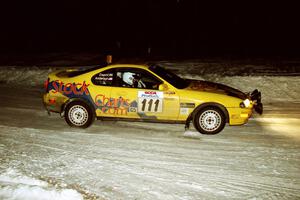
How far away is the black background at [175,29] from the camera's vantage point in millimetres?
24219

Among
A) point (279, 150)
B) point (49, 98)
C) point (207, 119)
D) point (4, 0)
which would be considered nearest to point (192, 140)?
point (207, 119)

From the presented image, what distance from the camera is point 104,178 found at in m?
5.43

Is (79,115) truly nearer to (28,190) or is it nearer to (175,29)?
(28,190)

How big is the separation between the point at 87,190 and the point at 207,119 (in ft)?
11.0

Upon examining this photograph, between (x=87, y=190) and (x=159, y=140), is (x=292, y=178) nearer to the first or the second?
(x=159, y=140)

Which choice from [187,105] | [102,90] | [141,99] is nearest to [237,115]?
[187,105]

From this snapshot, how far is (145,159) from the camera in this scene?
6.22 meters

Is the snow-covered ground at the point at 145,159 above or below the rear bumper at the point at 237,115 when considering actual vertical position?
below

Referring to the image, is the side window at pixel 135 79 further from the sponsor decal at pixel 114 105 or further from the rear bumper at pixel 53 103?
the rear bumper at pixel 53 103

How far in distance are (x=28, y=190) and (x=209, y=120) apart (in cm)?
401

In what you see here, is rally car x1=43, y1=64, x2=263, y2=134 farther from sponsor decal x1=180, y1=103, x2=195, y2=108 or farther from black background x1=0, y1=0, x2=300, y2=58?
black background x1=0, y1=0, x2=300, y2=58

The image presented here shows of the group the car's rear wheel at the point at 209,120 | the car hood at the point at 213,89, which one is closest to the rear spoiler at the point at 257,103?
the car hood at the point at 213,89

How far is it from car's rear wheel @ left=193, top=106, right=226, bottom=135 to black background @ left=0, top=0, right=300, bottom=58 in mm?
15416

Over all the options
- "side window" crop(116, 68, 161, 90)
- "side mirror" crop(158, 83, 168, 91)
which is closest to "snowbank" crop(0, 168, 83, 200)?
"side window" crop(116, 68, 161, 90)
